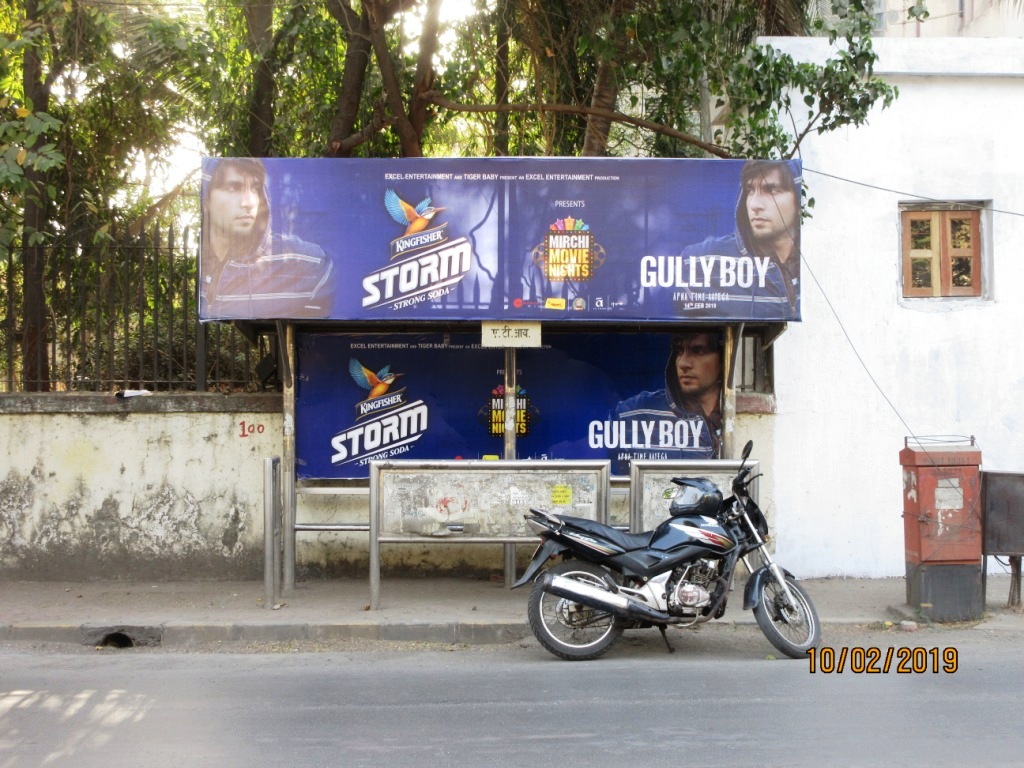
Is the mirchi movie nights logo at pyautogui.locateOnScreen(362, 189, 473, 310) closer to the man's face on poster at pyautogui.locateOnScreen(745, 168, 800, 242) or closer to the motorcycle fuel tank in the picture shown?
the man's face on poster at pyautogui.locateOnScreen(745, 168, 800, 242)

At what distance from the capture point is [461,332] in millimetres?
9133

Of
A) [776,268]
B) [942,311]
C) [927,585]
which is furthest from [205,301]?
[942,311]

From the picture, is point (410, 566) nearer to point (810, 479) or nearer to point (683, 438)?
point (683, 438)

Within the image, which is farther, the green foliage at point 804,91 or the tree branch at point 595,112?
the tree branch at point 595,112

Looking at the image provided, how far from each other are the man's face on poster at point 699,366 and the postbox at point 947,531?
1909 mm

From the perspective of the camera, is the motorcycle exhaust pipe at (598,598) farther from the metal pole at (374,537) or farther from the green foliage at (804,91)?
the green foliage at (804,91)

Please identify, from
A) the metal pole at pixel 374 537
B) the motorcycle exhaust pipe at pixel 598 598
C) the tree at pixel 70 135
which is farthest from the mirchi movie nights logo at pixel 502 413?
the tree at pixel 70 135

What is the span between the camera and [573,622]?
6.79m

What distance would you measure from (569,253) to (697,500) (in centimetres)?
237

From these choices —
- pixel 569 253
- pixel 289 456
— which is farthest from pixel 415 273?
pixel 289 456

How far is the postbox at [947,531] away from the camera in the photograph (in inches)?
303

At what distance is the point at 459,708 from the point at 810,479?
506cm
